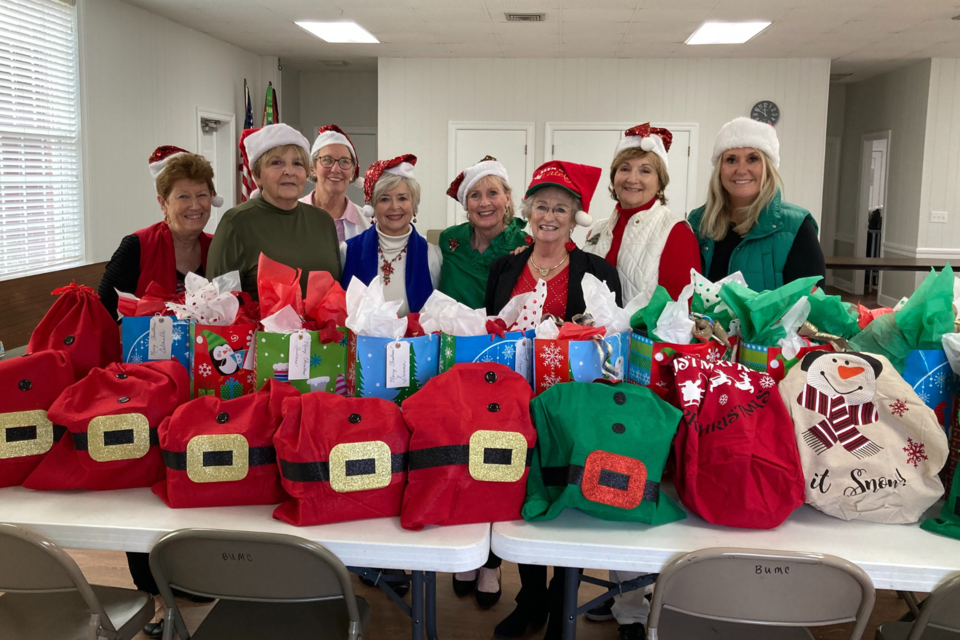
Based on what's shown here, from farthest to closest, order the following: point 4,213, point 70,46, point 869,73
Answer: point 869,73, point 70,46, point 4,213

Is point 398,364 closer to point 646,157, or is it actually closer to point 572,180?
point 572,180

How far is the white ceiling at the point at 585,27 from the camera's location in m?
5.61

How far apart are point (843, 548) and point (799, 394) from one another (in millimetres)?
315

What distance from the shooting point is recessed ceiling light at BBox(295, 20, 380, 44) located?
647 centimetres

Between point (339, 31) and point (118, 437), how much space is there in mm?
6045

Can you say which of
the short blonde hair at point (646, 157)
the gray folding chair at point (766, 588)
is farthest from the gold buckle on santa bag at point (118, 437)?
the short blonde hair at point (646, 157)

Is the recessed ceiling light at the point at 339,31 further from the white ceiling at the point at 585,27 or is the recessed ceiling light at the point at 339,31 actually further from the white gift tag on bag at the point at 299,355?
the white gift tag on bag at the point at 299,355

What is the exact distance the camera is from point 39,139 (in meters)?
4.84

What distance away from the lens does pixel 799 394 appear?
1.52 metres

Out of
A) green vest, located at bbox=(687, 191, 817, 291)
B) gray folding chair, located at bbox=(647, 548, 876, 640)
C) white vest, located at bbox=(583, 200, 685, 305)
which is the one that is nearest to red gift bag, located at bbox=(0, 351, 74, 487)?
gray folding chair, located at bbox=(647, 548, 876, 640)

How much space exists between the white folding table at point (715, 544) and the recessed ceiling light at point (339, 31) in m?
5.92

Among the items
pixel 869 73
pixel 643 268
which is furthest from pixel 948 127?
pixel 643 268

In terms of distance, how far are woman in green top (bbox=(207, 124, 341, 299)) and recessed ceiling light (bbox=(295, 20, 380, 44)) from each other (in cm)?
417

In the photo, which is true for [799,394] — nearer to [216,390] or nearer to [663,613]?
[663,613]
